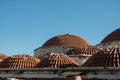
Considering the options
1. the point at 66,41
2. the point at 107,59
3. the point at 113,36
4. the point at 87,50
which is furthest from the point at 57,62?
the point at 66,41

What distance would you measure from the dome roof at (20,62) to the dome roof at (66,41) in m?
11.7

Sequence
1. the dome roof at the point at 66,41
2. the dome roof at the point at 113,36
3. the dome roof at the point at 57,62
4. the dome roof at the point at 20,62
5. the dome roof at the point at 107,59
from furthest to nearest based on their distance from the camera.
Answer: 1. the dome roof at the point at 66,41
2. the dome roof at the point at 113,36
3. the dome roof at the point at 20,62
4. the dome roof at the point at 57,62
5. the dome roof at the point at 107,59

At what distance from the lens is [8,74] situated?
22859 millimetres

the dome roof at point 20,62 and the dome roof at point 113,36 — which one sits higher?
the dome roof at point 113,36

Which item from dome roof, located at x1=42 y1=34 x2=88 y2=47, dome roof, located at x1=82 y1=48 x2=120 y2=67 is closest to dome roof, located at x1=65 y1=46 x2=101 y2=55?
dome roof, located at x1=82 y1=48 x2=120 y2=67

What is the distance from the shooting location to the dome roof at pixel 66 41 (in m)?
Answer: 36.9

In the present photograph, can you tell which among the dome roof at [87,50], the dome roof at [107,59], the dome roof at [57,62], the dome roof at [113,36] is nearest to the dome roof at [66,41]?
the dome roof at [113,36]

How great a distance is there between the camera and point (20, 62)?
24.5m

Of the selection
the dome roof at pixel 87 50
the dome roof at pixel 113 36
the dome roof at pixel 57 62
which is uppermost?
the dome roof at pixel 113 36

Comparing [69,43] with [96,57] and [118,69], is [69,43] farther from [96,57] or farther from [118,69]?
[118,69]

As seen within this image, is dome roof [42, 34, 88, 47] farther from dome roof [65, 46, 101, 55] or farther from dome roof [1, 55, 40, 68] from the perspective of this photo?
dome roof [1, 55, 40, 68]

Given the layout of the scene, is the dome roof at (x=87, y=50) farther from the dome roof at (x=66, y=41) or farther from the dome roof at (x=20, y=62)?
the dome roof at (x=66, y=41)

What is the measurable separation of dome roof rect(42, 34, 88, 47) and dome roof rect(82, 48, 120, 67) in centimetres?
1674

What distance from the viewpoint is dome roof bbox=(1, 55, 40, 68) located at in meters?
24.2
